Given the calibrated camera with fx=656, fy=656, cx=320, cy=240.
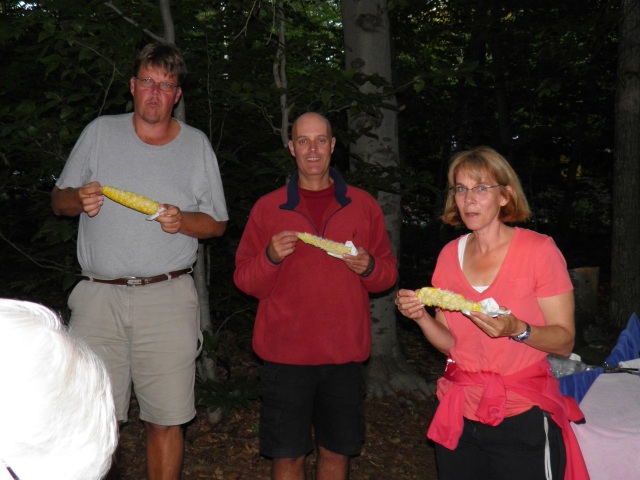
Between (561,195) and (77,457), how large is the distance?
55.3ft

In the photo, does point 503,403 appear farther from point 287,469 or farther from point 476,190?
point 287,469

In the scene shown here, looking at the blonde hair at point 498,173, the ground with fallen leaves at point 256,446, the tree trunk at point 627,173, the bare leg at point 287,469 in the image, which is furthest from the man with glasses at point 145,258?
the tree trunk at point 627,173

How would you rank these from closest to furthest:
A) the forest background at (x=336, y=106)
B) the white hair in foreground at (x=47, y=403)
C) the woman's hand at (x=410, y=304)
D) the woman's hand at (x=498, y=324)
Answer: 1. the white hair in foreground at (x=47, y=403)
2. the woman's hand at (x=498, y=324)
3. the woman's hand at (x=410, y=304)
4. the forest background at (x=336, y=106)

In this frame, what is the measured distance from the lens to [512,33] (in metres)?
11.5

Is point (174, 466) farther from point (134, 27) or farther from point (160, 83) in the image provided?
point (134, 27)

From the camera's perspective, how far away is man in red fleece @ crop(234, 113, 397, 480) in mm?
3664

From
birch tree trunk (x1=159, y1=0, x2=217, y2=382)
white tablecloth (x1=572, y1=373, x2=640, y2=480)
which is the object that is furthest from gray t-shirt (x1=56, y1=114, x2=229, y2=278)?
white tablecloth (x1=572, y1=373, x2=640, y2=480)

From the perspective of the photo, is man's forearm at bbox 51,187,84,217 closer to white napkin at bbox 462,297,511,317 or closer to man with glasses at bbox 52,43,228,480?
man with glasses at bbox 52,43,228,480

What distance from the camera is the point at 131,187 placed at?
361 cm

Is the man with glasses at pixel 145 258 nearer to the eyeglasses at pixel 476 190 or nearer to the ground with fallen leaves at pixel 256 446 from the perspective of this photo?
the ground with fallen leaves at pixel 256 446

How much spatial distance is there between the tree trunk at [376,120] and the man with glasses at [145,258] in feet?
7.13

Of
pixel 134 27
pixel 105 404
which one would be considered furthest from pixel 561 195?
pixel 105 404

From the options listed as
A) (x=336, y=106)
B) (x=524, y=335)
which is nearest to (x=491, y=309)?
(x=524, y=335)

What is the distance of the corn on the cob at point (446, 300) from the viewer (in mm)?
2663
